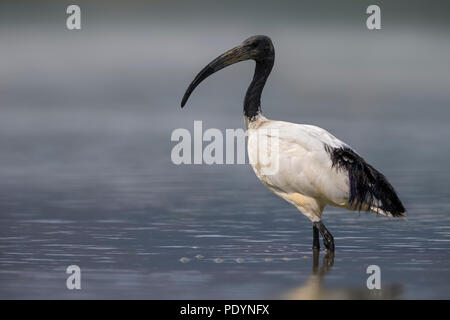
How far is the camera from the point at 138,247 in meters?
11.6

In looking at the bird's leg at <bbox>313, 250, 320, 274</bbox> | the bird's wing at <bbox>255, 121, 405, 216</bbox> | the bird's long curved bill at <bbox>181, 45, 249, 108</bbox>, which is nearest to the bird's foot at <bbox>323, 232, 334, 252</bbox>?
the bird's leg at <bbox>313, 250, 320, 274</bbox>

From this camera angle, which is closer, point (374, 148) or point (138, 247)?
point (138, 247)

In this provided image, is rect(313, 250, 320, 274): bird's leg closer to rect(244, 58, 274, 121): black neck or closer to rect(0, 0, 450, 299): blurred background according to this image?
rect(0, 0, 450, 299): blurred background

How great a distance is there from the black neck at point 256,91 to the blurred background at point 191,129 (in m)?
1.33

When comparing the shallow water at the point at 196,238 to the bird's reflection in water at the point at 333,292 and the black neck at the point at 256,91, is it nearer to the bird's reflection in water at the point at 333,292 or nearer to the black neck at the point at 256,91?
the bird's reflection in water at the point at 333,292

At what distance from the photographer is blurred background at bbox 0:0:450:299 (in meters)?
10.4

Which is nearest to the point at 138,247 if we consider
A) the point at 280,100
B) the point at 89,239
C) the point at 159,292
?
the point at 89,239

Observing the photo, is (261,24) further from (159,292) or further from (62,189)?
(159,292)

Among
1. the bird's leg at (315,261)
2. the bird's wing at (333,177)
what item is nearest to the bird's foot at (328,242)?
the bird's leg at (315,261)

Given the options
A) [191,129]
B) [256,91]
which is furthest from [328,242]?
[191,129]

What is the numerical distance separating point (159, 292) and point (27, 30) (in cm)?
3290

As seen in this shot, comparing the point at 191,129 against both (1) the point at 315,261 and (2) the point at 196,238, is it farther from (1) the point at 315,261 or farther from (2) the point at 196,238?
(1) the point at 315,261

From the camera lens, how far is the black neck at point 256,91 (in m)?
12.1

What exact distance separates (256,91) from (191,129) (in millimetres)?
12090
